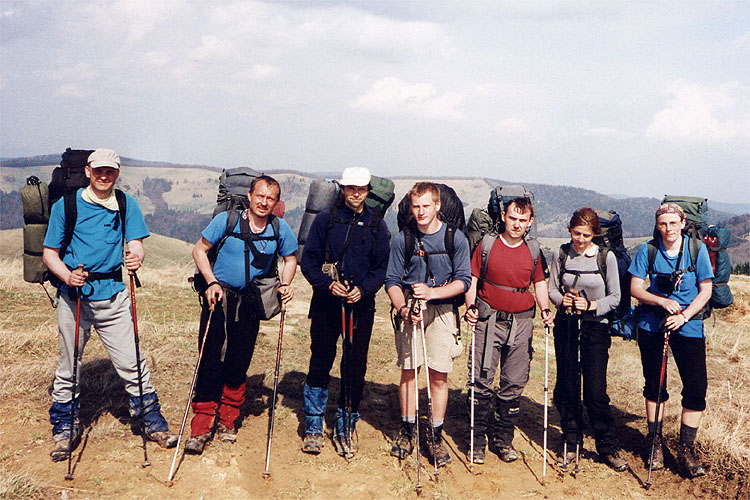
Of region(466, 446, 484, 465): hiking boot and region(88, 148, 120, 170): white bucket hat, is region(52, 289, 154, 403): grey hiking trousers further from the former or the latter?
region(466, 446, 484, 465): hiking boot

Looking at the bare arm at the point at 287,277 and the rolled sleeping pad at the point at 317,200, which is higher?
the rolled sleeping pad at the point at 317,200

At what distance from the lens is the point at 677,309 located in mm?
5379

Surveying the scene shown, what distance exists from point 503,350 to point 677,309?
5.89 feet

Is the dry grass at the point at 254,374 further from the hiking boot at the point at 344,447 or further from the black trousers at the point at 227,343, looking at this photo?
the black trousers at the point at 227,343

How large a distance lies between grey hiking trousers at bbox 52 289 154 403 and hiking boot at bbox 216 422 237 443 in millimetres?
926

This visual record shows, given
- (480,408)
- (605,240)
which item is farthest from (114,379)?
(605,240)

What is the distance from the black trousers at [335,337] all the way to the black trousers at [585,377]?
2.28m

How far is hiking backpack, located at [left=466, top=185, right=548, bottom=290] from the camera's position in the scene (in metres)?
5.70

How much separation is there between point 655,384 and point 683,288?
113 centimetres

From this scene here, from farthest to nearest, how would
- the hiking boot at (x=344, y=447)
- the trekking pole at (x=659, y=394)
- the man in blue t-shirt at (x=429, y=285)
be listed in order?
the hiking boot at (x=344, y=447), the trekking pole at (x=659, y=394), the man in blue t-shirt at (x=429, y=285)

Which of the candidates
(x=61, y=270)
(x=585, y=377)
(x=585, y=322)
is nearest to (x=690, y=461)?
(x=585, y=377)

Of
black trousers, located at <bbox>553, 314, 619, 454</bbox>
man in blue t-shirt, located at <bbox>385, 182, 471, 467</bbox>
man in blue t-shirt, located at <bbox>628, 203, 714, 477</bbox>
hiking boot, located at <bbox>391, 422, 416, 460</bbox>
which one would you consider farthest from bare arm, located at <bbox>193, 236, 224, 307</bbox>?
man in blue t-shirt, located at <bbox>628, 203, 714, 477</bbox>

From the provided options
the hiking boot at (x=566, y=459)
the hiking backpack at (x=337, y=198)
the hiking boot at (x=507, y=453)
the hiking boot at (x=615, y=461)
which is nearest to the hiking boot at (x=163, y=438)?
the hiking backpack at (x=337, y=198)

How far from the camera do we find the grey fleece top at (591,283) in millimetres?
5605
